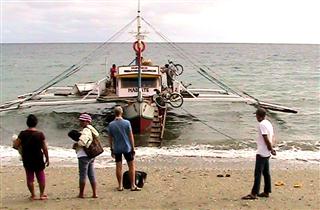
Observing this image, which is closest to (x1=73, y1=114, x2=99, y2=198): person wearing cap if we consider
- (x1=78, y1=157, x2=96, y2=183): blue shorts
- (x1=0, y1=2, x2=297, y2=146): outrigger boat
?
(x1=78, y1=157, x2=96, y2=183): blue shorts

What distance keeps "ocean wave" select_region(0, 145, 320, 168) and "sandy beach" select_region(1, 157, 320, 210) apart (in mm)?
1036

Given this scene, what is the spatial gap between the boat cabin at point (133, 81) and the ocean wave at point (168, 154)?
6301 millimetres

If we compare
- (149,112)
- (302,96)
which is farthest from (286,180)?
(302,96)

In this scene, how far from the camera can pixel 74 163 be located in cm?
1439

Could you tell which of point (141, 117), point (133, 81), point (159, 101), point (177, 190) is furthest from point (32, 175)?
point (133, 81)

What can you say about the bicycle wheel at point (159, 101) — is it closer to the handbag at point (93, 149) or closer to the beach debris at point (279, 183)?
the beach debris at point (279, 183)

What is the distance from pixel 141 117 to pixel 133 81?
12.7 ft

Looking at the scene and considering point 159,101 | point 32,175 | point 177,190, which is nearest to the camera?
point 32,175

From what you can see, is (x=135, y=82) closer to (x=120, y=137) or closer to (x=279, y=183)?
(x=279, y=183)

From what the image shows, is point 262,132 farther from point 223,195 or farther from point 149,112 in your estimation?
point 149,112

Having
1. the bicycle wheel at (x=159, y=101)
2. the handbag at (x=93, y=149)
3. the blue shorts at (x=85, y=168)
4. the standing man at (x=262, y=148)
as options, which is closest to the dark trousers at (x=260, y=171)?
the standing man at (x=262, y=148)

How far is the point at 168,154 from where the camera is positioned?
631 inches

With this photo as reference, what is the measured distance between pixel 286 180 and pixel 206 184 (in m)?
2.03

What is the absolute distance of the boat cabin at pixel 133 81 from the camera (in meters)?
23.5
